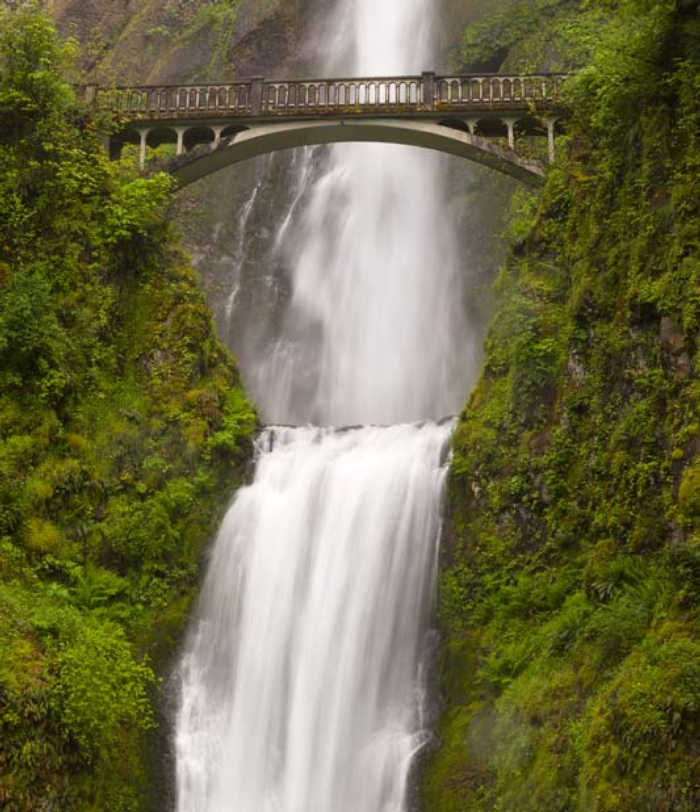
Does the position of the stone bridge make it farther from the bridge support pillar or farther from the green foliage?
the green foliage

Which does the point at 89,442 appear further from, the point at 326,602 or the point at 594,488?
the point at 594,488

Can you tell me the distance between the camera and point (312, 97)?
20969 mm

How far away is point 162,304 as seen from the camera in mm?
18578

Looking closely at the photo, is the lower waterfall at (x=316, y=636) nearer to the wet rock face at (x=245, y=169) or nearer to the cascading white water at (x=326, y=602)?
the cascading white water at (x=326, y=602)

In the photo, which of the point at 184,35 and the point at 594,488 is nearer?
the point at 594,488

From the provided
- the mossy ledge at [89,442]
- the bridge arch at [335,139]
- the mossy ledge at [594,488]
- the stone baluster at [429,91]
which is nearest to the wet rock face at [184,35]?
the bridge arch at [335,139]

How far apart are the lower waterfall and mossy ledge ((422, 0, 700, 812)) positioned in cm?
64

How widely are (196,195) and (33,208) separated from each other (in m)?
11.5

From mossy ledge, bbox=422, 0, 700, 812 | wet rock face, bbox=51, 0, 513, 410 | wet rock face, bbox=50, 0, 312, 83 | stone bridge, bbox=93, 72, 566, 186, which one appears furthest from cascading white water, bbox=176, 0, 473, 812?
wet rock face, bbox=50, 0, 312, 83

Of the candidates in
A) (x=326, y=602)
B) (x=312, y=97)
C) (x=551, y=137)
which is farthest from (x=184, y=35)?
(x=326, y=602)

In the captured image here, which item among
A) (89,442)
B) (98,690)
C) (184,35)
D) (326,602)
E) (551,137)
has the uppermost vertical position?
(184,35)

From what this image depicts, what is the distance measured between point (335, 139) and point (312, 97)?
3.88ft

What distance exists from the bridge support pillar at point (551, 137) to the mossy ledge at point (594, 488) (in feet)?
4.29

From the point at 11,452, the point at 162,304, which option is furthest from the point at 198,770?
the point at 162,304
